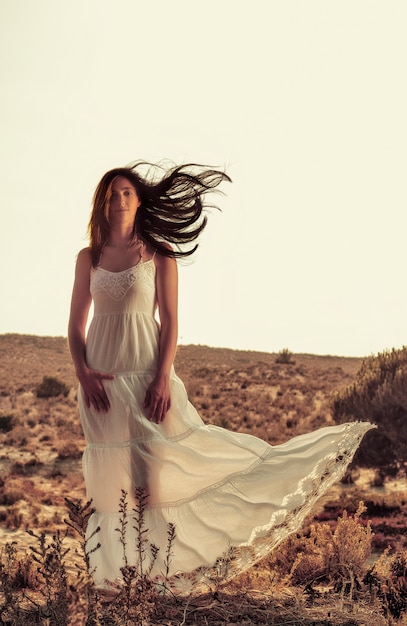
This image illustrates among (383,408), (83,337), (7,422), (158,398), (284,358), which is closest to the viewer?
(158,398)

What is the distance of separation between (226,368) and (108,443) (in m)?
36.7

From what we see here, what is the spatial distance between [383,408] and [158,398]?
10.8 meters

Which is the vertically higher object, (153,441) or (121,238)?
(121,238)

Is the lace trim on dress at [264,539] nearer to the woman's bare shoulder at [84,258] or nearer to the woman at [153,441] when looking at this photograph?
the woman at [153,441]

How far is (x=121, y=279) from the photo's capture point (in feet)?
17.6

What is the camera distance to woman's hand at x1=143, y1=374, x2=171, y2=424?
5.27m

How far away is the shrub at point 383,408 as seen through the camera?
49.0 ft

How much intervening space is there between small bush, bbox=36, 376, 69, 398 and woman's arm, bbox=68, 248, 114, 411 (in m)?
25.3

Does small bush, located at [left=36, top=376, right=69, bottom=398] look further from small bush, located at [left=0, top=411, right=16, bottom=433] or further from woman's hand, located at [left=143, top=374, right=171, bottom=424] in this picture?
woman's hand, located at [left=143, top=374, right=171, bottom=424]

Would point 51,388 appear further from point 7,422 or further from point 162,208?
point 162,208

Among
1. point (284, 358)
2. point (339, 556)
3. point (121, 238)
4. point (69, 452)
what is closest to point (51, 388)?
point (69, 452)

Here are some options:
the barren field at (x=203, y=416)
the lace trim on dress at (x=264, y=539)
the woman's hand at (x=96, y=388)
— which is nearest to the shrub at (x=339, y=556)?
the barren field at (x=203, y=416)

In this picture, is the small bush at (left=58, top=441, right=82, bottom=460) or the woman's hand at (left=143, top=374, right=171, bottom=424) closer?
the woman's hand at (left=143, top=374, right=171, bottom=424)

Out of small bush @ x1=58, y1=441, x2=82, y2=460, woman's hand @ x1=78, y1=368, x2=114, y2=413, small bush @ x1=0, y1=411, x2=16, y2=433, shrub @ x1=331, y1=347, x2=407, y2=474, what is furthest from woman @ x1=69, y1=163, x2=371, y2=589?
small bush @ x1=0, y1=411, x2=16, y2=433
